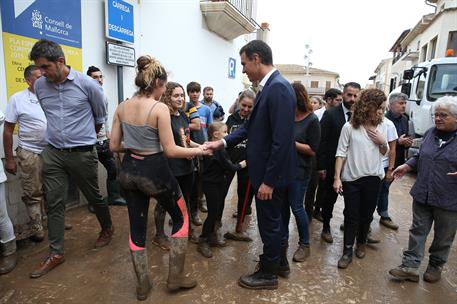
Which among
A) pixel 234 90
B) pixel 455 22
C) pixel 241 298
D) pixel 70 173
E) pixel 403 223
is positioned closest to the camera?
pixel 241 298

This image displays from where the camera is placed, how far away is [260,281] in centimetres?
272

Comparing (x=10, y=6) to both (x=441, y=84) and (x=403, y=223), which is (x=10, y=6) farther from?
(x=441, y=84)

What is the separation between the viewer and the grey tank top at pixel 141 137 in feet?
7.48

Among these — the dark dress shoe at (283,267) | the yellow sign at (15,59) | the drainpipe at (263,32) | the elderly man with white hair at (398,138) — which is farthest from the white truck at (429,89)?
the yellow sign at (15,59)

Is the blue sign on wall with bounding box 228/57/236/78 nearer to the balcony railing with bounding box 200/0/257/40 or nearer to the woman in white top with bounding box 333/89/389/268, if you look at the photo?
the balcony railing with bounding box 200/0/257/40

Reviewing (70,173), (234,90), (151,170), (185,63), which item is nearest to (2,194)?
(70,173)

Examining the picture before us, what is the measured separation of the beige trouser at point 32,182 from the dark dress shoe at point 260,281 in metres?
2.37

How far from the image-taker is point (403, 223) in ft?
14.6

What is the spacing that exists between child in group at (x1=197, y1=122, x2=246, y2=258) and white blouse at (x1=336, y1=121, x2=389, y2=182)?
106 cm

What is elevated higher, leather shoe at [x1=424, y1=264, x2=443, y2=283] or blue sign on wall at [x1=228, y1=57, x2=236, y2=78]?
blue sign on wall at [x1=228, y1=57, x2=236, y2=78]

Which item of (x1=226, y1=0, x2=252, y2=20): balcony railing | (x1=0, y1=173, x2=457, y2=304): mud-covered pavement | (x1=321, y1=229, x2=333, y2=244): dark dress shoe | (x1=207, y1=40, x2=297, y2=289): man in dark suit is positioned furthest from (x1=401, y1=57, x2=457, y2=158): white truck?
(x1=207, y1=40, x2=297, y2=289): man in dark suit

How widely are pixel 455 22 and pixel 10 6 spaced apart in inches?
726

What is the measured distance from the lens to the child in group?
3188 millimetres

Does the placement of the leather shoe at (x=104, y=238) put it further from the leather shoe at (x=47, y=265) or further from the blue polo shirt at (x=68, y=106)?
the blue polo shirt at (x=68, y=106)
